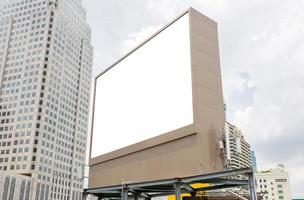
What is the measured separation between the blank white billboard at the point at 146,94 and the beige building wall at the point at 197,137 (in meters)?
0.37

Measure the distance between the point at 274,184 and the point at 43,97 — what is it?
272 ft

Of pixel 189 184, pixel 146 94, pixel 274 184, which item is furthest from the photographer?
pixel 274 184

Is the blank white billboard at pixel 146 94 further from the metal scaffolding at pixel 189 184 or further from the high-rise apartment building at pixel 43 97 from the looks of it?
the high-rise apartment building at pixel 43 97

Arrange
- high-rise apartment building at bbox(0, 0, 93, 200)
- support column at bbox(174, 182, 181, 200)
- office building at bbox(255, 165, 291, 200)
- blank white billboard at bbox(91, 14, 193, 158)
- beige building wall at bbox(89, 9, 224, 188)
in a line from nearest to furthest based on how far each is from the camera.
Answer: support column at bbox(174, 182, 181, 200), beige building wall at bbox(89, 9, 224, 188), blank white billboard at bbox(91, 14, 193, 158), high-rise apartment building at bbox(0, 0, 93, 200), office building at bbox(255, 165, 291, 200)

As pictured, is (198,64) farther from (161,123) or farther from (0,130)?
(0,130)

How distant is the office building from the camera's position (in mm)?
116188

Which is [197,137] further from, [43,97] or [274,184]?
[274,184]

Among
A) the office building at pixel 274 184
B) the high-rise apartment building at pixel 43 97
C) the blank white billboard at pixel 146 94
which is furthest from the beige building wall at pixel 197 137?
the office building at pixel 274 184

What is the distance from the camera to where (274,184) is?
385 feet

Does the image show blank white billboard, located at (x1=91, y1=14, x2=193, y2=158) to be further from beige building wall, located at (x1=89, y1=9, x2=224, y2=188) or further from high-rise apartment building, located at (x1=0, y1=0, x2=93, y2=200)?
high-rise apartment building, located at (x1=0, y1=0, x2=93, y2=200)

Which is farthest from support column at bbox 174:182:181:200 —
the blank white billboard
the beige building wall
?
the blank white billboard

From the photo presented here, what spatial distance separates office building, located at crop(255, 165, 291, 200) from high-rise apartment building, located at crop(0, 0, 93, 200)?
207 feet

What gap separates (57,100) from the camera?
106000mm

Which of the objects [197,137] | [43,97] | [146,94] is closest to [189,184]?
[197,137]
